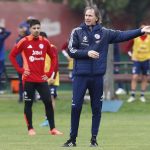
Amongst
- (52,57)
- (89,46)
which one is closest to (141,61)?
(52,57)

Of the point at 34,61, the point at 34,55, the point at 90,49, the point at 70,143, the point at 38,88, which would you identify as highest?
the point at 90,49

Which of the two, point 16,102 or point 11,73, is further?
point 11,73

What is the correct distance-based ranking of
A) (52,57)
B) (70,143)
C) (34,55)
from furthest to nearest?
(52,57), (34,55), (70,143)

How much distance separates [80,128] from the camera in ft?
55.9

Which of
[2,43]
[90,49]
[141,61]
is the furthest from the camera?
[2,43]

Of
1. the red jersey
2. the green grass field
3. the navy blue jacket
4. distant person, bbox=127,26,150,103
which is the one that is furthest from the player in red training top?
distant person, bbox=127,26,150,103

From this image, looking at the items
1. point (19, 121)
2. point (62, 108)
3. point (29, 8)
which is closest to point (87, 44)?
point (19, 121)

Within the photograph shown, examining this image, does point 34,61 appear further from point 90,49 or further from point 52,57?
point 90,49

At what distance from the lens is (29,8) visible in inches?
1553

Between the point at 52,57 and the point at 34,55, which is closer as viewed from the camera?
the point at 34,55

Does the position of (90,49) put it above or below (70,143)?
above

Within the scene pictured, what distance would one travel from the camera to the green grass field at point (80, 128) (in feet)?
43.5

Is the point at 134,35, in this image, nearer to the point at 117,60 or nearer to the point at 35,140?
the point at 35,140

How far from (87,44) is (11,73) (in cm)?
1668
